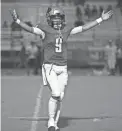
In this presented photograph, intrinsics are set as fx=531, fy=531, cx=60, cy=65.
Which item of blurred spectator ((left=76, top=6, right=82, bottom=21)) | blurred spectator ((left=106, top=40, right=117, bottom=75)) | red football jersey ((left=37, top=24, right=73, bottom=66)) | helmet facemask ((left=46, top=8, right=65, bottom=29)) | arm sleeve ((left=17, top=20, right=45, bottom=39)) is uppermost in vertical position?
blurred spectator ((left=76, top=6, right=82, bottom=21))

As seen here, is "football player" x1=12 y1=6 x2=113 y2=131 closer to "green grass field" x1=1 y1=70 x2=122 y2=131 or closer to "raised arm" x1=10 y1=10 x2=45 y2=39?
"raised arm" x1=10 y1=10 x2=45 y2=39

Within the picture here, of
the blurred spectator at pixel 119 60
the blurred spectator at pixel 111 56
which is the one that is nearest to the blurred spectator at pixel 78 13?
the blurred spectator at pixel 119 60

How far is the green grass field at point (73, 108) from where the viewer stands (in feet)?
29.4

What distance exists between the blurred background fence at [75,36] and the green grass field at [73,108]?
10841 millimetres

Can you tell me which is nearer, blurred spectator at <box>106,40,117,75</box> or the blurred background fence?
blurred spectator at <box>106,40,117,75</box>

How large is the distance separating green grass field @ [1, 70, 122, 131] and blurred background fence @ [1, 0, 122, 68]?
35.6 ft

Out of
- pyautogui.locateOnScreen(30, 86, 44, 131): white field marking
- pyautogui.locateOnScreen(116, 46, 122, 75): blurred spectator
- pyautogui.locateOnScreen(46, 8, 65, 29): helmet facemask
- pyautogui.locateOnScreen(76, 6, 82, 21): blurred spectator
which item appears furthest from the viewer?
pyautogui.locateOnScreen(76, 6, 82, 21): blurred spectator

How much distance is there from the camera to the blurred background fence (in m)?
28.4

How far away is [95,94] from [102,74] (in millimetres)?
9811

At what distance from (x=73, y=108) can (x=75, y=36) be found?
19.6 metres

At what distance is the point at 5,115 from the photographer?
1021 cm

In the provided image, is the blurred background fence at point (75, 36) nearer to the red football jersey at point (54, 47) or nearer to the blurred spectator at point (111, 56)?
the blurred spectator at point (111, 56)

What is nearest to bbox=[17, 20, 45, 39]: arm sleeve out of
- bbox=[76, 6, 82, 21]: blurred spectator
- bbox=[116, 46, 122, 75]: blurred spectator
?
bbox=[116, 46, 122, 75]: blurred spectator

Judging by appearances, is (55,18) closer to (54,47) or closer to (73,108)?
(54,47)
